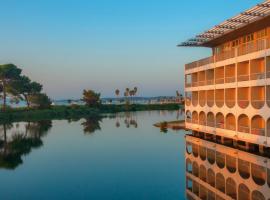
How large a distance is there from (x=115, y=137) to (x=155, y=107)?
90.9 m

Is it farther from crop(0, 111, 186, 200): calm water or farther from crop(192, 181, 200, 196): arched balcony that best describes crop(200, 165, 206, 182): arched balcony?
crop(0, 111, 186, 200): calm water

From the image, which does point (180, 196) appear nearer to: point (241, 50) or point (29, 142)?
point (241, 50)

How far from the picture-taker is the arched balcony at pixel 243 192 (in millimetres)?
18236

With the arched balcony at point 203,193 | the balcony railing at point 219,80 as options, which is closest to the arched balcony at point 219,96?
the balcony railing at point 219,80

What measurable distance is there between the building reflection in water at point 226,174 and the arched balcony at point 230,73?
716 cm

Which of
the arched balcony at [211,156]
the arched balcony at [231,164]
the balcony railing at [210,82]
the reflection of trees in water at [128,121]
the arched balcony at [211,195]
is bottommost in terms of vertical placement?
the reflection of trees in water at [128,121]

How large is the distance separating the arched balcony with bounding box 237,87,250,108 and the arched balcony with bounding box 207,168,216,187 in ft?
33.2

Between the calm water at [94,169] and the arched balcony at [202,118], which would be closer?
the calm water at [94,169]

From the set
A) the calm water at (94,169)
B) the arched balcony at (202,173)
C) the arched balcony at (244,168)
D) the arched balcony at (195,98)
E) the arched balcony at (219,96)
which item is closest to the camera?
the calm water at (94,169)

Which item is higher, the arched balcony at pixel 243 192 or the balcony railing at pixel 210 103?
the balcony railing at pixel 210 103

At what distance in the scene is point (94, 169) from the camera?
27.7 m

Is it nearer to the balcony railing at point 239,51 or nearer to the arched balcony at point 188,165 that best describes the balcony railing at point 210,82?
the balcony railing at point 239,51

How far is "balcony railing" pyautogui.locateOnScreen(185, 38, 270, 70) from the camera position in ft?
96.2

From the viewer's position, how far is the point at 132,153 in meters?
34.9
